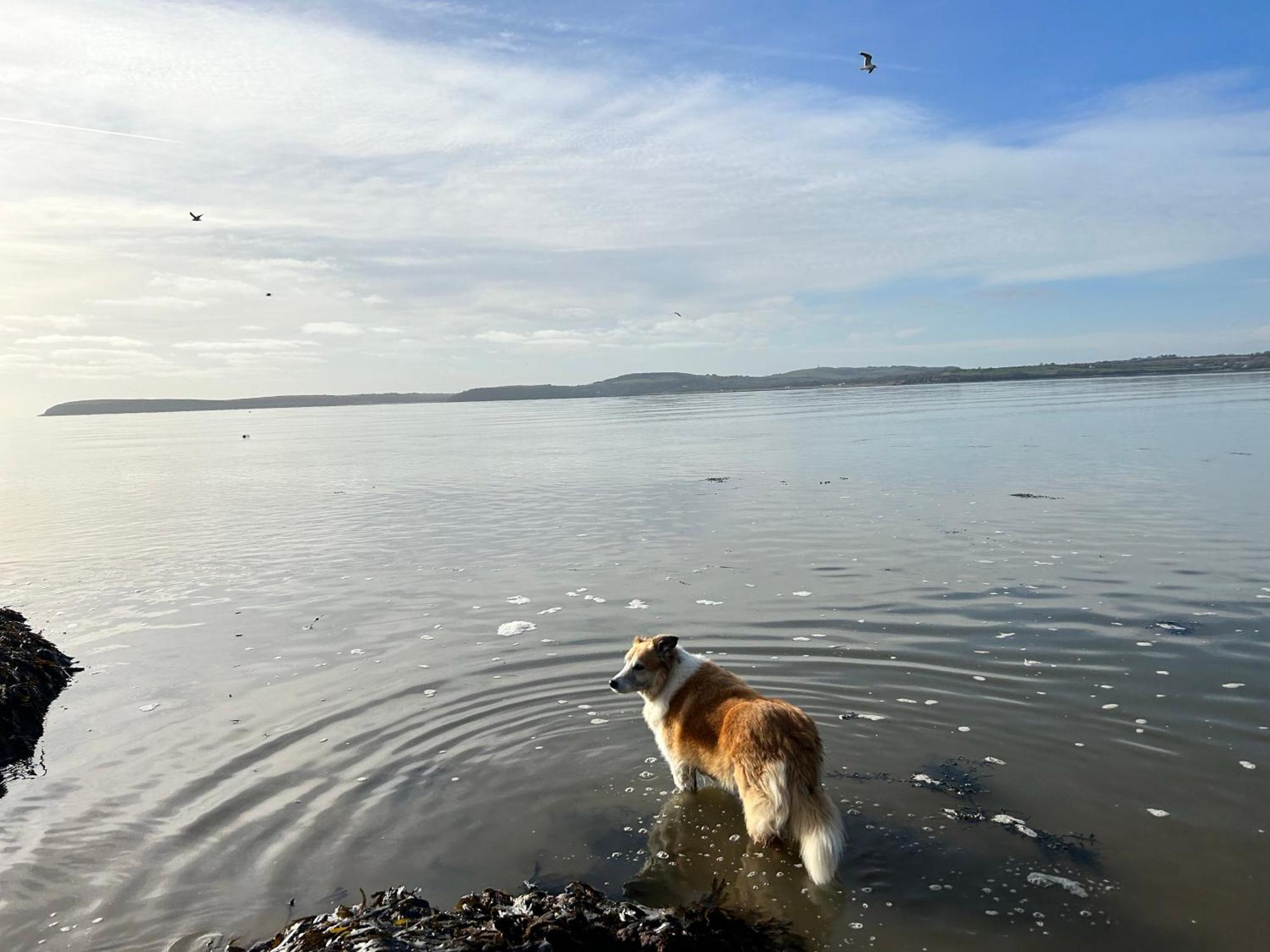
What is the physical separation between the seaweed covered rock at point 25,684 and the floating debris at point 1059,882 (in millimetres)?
8517

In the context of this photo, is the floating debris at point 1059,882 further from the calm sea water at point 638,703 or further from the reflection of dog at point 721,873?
the reflection of dog at point 721,873

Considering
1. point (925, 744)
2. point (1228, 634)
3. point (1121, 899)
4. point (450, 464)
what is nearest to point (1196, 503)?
point (1228, 634)

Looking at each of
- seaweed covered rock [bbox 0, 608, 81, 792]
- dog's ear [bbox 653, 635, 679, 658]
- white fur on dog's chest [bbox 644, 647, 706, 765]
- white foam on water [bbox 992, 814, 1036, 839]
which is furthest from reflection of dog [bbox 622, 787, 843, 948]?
seaweed covered rock [bbox 0, 608, 81, 792]

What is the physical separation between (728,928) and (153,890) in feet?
13.1

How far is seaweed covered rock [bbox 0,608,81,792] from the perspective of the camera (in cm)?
845

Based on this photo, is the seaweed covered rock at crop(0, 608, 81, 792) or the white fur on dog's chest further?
the seaweed covered rock at crop(0, 608, 81, 792)

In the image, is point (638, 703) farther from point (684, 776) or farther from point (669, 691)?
point (684, 776)

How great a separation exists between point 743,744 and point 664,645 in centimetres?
137

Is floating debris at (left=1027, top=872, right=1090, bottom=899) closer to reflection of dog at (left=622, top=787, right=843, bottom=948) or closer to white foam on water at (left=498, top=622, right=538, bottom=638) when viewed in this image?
reflection of dog at (left=622, top=787, right=843, bottom=948)

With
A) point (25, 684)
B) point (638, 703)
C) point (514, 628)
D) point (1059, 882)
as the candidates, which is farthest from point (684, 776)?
point (25, 684)

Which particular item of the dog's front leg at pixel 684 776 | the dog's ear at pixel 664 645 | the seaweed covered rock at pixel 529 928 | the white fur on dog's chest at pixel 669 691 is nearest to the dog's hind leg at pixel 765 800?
the seaweed covered rock at pixel 529 928

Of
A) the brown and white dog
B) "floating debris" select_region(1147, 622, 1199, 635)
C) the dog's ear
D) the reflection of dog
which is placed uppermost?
the dog's ear

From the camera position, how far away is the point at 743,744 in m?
6.08

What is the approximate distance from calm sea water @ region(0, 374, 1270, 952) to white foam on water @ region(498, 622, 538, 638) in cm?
16
